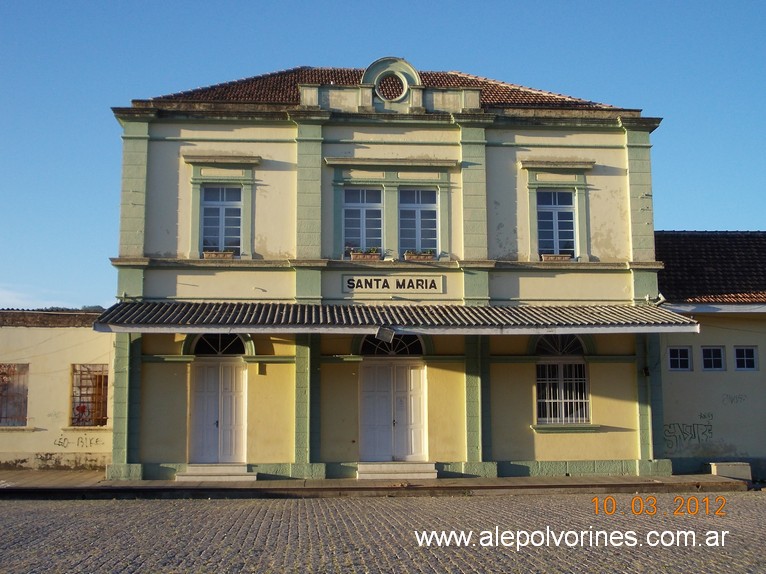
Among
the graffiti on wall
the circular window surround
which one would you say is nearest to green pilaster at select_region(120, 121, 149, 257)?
the circular window surround

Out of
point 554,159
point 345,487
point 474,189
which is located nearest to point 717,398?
point 554,159

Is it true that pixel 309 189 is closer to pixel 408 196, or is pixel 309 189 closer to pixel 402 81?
pixel 408 196

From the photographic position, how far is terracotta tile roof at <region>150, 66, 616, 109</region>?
1752 cm

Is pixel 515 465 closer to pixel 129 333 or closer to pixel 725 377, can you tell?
pixel 725 377

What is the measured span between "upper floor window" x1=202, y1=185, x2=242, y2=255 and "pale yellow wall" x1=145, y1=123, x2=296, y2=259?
1.06 feet

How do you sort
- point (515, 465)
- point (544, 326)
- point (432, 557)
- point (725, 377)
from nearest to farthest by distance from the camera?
point (432, 557) < point (544, 326) < point (515, 465) < point (725, 377)

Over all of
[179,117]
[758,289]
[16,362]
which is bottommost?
[16,362]

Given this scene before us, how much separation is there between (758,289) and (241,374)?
11211 millimetres

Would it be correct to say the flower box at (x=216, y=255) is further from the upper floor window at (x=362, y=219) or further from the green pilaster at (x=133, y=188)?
the upper floor window at (x=362, y=219)

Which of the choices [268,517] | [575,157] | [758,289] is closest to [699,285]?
[758,289]

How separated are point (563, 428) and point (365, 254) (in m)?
5.31

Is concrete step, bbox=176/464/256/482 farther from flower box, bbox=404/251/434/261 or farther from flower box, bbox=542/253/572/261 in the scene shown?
flower box, bbox=542/253/572/261

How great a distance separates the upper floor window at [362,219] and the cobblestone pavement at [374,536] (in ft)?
17.9

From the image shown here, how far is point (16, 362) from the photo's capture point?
17812 mm
